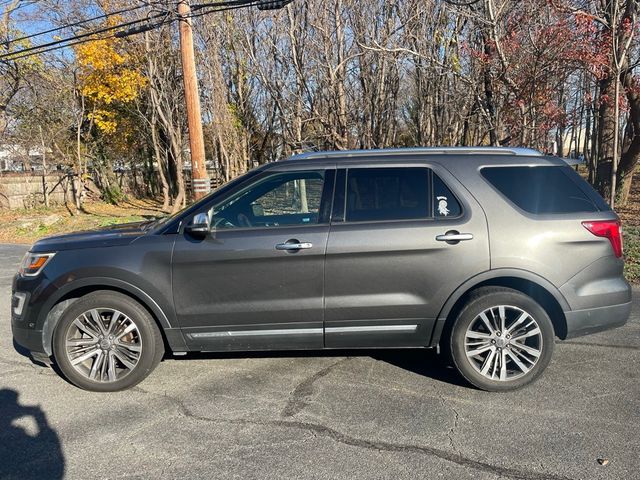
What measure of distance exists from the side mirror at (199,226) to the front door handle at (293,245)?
565mm

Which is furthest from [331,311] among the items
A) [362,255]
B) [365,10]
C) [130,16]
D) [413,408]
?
[130,16]

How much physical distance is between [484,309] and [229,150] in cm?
1563

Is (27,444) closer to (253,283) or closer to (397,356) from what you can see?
(253,283)

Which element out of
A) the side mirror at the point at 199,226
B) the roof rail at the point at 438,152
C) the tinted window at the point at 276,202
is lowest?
the side mirror at the point at 199,226

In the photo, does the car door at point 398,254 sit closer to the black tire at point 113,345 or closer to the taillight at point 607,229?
the taillight at point 607,229

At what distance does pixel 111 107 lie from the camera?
71.9ft

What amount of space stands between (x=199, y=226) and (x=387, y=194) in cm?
149

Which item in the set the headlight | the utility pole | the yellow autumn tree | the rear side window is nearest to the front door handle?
the rear side window

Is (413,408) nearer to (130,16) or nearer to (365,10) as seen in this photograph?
(365,10)

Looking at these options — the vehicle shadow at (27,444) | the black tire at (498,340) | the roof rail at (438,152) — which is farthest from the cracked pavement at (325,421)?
the roof rail at (438,152)

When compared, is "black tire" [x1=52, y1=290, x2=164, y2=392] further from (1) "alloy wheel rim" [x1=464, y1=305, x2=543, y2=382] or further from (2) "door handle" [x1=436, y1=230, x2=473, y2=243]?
(1) "alloy wheel rim" [x1=464, y1=305, x2=543, y2=382]

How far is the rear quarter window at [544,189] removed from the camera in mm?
3828

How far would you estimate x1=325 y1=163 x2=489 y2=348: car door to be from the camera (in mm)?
3715

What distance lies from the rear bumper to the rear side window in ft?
2.57
